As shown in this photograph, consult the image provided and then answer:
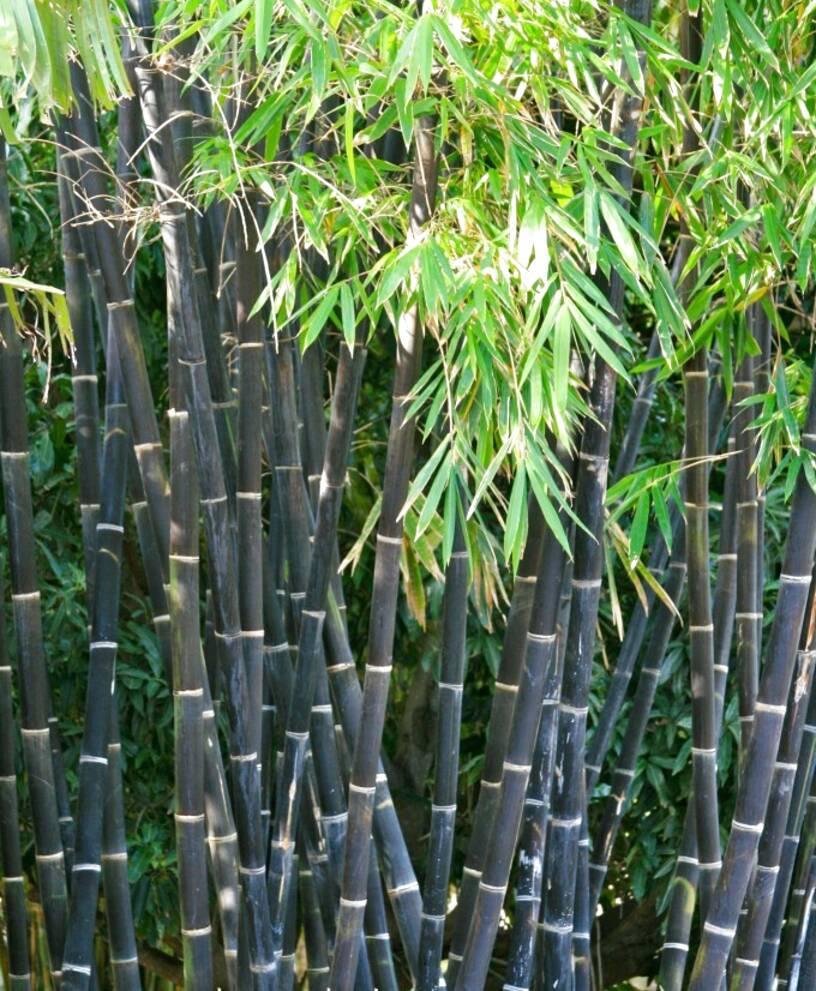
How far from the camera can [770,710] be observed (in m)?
2.13

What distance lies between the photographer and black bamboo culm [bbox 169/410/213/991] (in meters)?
2.22

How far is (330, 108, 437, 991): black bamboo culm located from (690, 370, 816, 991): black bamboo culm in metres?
0.61

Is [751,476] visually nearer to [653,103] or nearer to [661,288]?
[661,288]

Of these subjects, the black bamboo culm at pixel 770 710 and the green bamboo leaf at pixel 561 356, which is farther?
the black bamboo culm at pixel 770 710

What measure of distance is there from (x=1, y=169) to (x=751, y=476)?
1506 millimetres

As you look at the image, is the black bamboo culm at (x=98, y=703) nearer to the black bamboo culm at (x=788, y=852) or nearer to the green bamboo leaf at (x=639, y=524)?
the green bamboo leaf at (x=639, y=524)

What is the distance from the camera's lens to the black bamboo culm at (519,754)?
217cm

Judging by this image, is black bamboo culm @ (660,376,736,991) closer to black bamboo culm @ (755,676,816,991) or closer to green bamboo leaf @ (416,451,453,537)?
black bamboo culm @ (755,676,816,991)

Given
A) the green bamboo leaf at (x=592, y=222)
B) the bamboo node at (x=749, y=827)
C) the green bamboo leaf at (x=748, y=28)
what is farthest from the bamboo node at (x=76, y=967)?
the green bamboo leaf at (x=748, y=28)

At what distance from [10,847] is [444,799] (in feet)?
2.89

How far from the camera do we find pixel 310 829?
270 centimetres

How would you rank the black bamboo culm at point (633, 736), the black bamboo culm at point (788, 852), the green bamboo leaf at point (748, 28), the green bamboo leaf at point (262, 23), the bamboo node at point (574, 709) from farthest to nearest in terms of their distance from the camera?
the black bamboo culm at point (633, 736) → the black bamboo culm at point (788, 852) → the bamboo node at point (574, 709) → the green bamboo leaf at point (748, 28) → the green bamboo leaf at point (262, 23)

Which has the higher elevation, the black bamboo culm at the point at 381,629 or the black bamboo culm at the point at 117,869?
the black bamboo culm at the point at 381,629

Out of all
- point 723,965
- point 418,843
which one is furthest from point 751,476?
point 418,843
